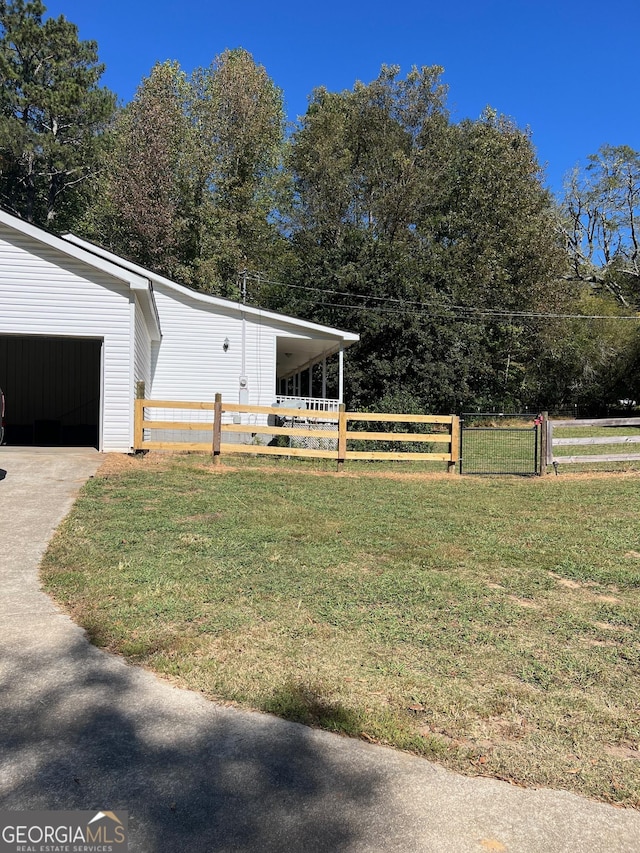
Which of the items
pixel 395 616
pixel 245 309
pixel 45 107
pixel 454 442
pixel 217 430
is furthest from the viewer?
pixel 45 107

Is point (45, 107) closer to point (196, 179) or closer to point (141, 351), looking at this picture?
point (196, 179)

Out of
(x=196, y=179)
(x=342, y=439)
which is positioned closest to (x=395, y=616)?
(x=342, y=439)

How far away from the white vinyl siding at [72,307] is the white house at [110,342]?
2cm

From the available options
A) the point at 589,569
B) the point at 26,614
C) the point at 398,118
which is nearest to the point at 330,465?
the point at 589,569

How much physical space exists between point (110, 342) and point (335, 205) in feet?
75.3

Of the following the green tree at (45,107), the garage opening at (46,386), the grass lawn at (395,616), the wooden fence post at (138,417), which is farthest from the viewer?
the green tree at (45,107)

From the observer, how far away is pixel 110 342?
11852 mm

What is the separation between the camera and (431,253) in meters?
30.1

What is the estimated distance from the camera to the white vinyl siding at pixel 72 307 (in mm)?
11508

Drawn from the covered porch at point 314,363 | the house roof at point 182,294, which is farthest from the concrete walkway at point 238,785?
the covered porch at point 314,363

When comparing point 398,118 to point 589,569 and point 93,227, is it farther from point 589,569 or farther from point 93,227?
point 589,569

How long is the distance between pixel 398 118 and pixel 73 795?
121 ft

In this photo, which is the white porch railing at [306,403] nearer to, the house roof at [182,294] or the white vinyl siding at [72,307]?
the house roof at [182,294]

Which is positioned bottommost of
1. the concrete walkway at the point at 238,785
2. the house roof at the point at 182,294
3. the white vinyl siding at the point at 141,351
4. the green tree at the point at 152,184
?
the concrete walkway at the point at 238,785
